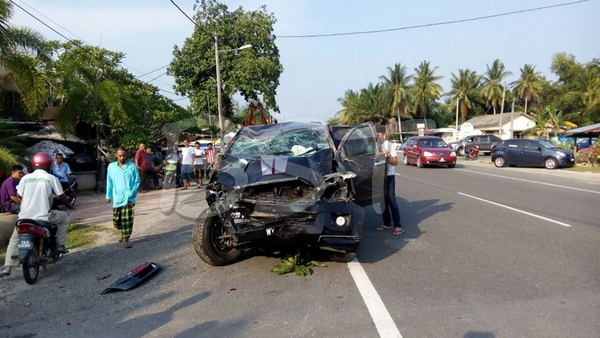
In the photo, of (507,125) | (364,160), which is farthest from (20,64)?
(507,125)

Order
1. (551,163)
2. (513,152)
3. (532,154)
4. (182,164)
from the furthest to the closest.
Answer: (513,152) < (532,154) < (551,163) < (182,164)

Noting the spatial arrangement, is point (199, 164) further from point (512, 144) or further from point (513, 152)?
point (512, 144)

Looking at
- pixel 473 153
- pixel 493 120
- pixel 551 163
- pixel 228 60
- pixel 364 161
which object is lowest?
pixel 551 163

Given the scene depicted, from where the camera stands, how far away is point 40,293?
18.5 ft

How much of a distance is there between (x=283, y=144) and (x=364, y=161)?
4.69ft

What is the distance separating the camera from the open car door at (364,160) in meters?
6.84

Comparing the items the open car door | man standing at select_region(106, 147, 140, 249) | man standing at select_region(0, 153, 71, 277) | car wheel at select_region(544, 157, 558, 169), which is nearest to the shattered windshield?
the open car door

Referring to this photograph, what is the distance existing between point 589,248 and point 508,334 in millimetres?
3615

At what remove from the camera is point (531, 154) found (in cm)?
2366

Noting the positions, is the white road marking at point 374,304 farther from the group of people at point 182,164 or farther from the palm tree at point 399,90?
the palm tree at point 399,90

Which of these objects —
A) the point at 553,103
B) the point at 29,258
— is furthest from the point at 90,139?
the point at 553,103

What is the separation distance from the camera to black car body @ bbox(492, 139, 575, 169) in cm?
2281

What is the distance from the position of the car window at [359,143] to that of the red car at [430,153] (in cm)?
1525

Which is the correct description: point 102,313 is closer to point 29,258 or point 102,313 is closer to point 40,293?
point 40,293
